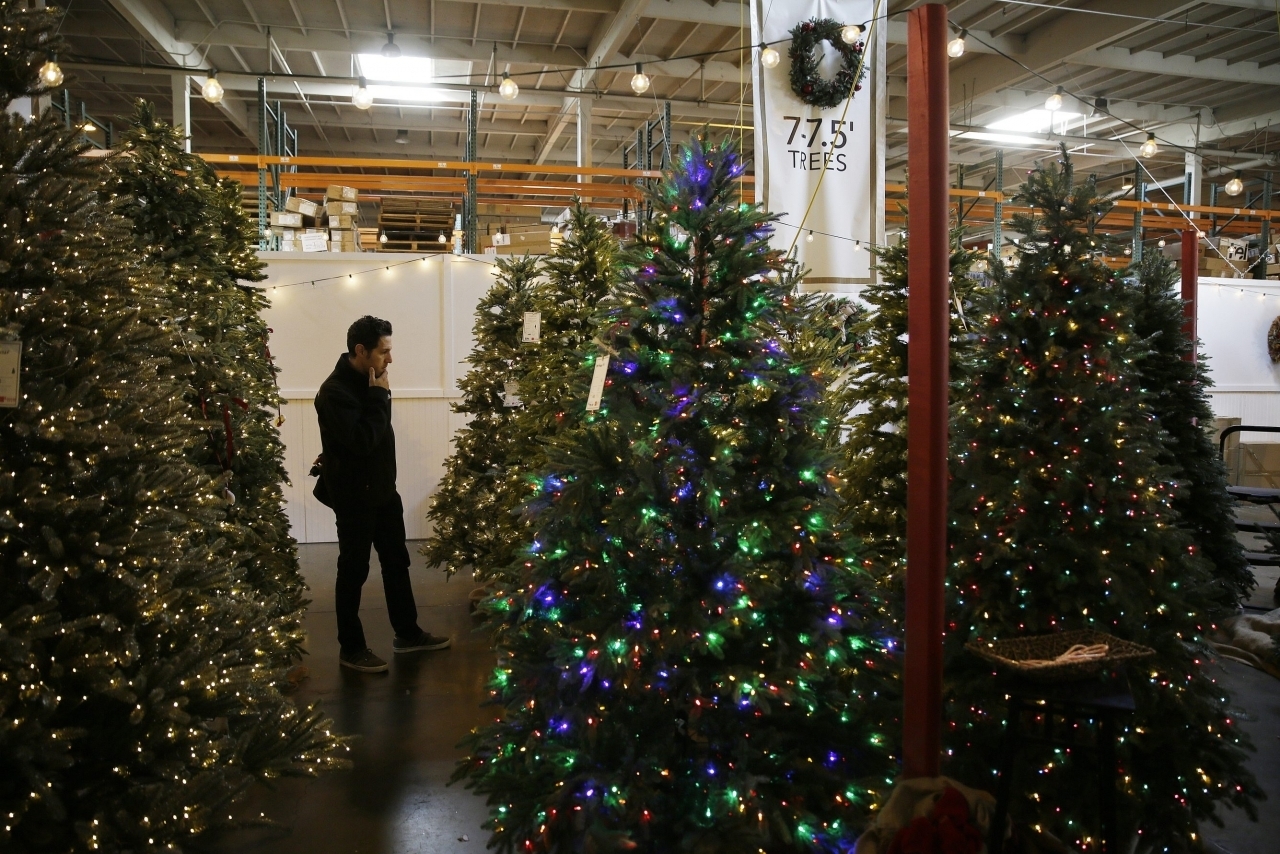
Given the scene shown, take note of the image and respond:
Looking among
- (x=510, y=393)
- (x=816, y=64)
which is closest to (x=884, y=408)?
(x=816, y=64)

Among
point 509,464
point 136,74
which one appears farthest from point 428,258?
point 136,74

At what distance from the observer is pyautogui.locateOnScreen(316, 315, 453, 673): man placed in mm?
3955

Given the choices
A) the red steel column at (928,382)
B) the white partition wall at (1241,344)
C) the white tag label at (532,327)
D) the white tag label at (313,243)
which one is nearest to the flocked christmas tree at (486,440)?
the white tag label at (532,327)

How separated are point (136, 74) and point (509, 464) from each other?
893 centimetres

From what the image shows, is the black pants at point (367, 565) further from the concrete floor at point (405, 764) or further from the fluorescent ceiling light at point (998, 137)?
the fluorescent ceiling light at point (998, 137)

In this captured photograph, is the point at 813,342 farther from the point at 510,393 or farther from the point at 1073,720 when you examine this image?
the point at 510,393

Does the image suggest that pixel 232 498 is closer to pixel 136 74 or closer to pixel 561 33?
pixel 561 33

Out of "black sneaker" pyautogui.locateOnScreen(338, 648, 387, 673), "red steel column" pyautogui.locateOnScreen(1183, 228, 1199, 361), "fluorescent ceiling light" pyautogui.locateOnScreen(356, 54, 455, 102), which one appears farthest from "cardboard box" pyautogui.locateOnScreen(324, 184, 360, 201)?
"red steel column" pyautogui.locateOnScreen(1183, 228, 1199, 361)

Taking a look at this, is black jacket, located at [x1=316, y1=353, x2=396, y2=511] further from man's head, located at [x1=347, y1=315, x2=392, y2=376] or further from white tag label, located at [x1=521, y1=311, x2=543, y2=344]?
white tag label, located at [x1=521, y1=311, x2=543, y2=344]

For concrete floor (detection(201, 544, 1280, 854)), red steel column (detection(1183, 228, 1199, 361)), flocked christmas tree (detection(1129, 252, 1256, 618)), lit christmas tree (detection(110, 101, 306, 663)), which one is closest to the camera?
concrete floor (detection(201, 544, 1280, 854))

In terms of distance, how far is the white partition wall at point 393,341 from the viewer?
7.51m

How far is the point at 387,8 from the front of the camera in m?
8.50

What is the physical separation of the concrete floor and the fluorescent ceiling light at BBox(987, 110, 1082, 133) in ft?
32.4

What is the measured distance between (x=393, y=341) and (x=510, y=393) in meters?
2.80
